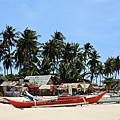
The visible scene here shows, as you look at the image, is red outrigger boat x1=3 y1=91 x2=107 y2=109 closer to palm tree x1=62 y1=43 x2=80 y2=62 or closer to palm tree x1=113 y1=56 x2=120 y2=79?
palm tree x1=62 y1=43 x2=80 y2=62

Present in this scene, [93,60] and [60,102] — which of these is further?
[93,60]

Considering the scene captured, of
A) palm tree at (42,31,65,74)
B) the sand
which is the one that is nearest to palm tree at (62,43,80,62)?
palm tree at (42,31,65,74)

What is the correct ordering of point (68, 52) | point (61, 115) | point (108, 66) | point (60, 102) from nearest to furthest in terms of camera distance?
point (61, 115)
point (60, 102)
point (68, 52)
point (108, 66)

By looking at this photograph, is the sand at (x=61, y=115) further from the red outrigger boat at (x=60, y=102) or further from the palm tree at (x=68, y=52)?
the palm tree at (x=68, y=52)

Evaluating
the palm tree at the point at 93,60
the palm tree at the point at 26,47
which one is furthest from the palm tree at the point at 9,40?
the palm tree at the point at 93,60

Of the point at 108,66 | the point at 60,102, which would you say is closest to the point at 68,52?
the point at 108,66

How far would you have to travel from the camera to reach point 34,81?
50406 millimetres

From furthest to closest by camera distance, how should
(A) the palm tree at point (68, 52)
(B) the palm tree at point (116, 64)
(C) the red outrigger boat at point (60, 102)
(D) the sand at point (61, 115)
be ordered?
(B) the palm tree at point (116, 64)
(A) the palm tree at point (68, 52)
(C) the red outrigger boat at point (60, 102)
(D) the sand at point (61, 115)

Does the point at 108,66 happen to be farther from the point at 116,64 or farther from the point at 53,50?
the point at 53,50

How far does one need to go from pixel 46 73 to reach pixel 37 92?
768cm

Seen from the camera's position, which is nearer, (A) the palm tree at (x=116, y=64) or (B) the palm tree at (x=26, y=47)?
(B) the palm tree at (x=26, y=47)

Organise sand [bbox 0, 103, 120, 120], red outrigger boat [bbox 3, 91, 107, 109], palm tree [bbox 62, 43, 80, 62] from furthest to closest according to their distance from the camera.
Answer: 1. palm tree [bbox 62, 43, 80, 62]
2. red outrigger boat [bbox 3, 91, 107, 109]
3. sand [bbox 0, 103, 120, 120]

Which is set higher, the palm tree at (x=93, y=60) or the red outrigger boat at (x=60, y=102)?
the palm tree at (x=93, y=60)

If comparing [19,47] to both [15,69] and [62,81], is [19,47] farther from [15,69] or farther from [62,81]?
[62,81]
